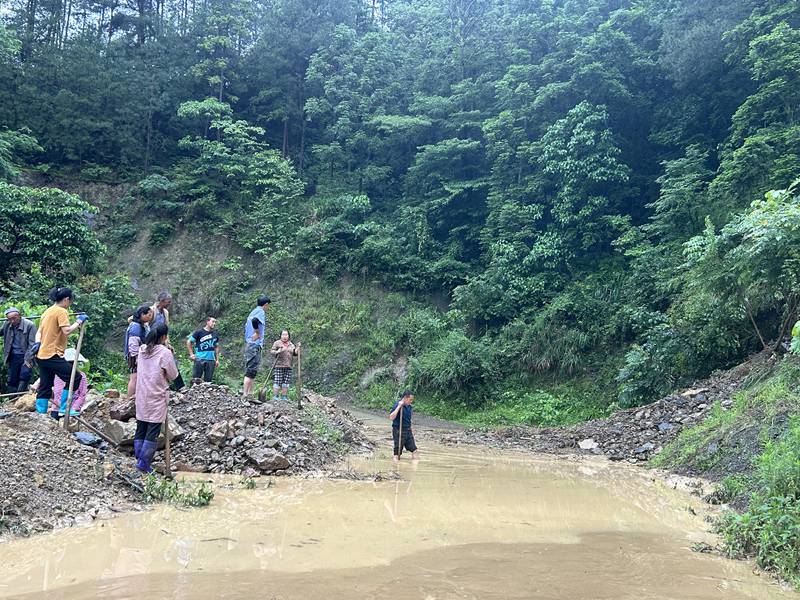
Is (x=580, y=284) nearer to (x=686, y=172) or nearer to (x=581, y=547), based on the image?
(x=686, y=172)

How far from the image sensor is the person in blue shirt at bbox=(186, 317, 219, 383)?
1061 centimetres

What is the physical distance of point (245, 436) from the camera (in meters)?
8.59

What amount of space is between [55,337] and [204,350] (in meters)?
3.62

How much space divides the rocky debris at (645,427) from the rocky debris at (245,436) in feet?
17.0

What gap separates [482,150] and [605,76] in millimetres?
6451

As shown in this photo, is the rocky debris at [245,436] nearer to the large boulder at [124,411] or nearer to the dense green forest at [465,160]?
→ the large boulder at [124,411]

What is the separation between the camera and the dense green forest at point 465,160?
1706cm

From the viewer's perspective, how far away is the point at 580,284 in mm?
20844

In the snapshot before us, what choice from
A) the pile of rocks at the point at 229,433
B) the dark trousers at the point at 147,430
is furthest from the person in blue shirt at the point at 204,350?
the dark trousers at the point at 147,430

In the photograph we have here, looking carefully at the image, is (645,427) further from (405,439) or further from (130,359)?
(130,359)

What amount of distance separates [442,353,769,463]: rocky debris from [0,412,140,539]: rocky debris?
29.4 ft

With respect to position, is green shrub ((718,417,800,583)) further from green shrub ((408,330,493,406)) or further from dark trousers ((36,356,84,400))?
green shrub ((408,330,493,406))

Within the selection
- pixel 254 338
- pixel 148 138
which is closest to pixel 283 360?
pixel 254 338

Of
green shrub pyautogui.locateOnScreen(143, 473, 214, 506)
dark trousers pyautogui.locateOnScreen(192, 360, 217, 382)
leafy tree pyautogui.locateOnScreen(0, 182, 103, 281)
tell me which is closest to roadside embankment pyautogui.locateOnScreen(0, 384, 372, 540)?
green shrub pyautogui.locateOnScreen(143, 473, 214, 506)
